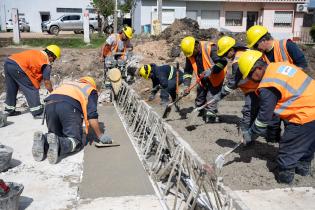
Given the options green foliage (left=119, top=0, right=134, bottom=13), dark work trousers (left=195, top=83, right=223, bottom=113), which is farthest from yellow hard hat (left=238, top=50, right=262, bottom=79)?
green foliage (left=119, top=0, right=134, bottom=13)

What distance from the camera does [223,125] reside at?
6.09 meters

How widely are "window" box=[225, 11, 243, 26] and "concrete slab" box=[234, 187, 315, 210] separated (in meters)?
23.3

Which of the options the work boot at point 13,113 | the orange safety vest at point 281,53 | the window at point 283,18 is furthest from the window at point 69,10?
the orange safety vest at point 281,53

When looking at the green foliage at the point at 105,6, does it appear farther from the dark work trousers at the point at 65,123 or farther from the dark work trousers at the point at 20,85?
the dark work trousers at the point at 65,123

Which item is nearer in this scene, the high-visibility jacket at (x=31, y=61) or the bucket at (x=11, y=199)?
the bucket at (x=11, y=199)

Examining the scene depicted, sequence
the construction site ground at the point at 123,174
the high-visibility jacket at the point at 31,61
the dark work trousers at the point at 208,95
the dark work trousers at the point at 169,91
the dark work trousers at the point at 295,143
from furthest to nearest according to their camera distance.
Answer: the dark work trousers at the point at 169,91 → the high-visibility jacket at the point at 31,61 → the dark work trousers at the point at 208,95 → the dark work trousers at the point at 295,143 → the construction site ground at the point at 123,174

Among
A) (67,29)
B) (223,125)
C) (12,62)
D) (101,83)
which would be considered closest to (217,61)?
(223,125)

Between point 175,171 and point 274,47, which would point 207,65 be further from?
point 175,171

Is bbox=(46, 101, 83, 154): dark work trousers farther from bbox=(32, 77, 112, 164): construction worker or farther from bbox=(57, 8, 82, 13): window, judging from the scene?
bbox=(57, 8, 82, 13): window

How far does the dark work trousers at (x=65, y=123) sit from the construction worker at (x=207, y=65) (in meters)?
2.03

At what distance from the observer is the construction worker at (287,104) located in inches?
142

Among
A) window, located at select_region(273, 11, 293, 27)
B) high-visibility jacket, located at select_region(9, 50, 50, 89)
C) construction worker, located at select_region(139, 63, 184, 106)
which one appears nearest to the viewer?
high-visibility jacket, located at select_region(9, 50, 50, 89)

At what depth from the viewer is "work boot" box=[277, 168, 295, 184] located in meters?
3.84

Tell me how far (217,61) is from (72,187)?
3.07m
